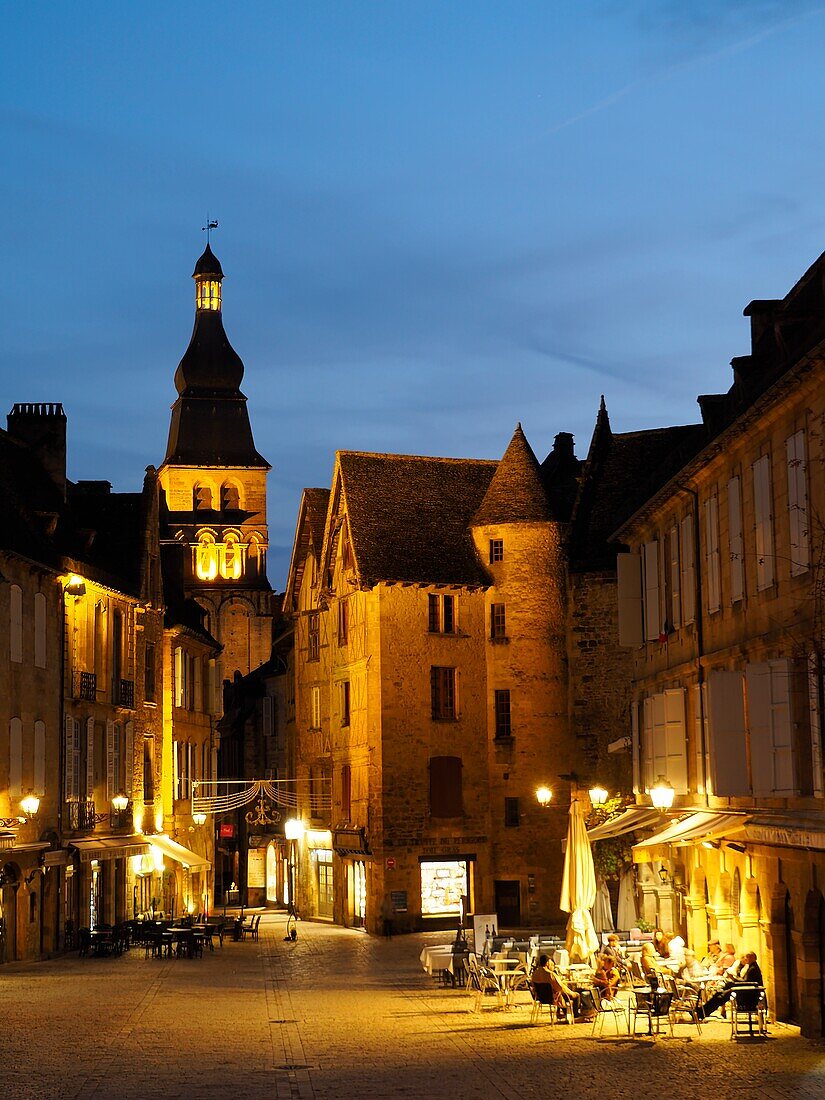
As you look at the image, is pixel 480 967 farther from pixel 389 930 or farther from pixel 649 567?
pixel 389 930

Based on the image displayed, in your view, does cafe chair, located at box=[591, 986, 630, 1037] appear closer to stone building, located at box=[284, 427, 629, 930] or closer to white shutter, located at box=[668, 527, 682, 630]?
white shutter, located at box=[668, 527, 682, 630]

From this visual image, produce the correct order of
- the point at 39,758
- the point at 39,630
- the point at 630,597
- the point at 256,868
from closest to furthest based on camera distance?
1. the point at 630,597
2. the point at 39,758
3. the point at 39,630
4. the point at 256,868

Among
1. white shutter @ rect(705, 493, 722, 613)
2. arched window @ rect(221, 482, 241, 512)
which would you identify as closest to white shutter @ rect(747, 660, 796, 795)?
white shutter @ rect(705, 493, 722, 613)

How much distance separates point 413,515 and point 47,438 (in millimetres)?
12335

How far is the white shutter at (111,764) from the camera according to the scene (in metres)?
43.2

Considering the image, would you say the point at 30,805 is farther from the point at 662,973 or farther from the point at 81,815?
the point at 662,973

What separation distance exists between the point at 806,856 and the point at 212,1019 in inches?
362

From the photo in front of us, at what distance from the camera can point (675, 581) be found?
91.7 ft

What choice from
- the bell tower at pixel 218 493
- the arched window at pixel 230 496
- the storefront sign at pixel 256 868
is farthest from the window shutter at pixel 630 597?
the arched window at pixel 230 496

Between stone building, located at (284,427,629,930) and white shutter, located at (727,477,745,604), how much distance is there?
22787mm

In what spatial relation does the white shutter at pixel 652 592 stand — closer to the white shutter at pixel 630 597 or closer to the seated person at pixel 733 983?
the white shutter at pixel 630 597

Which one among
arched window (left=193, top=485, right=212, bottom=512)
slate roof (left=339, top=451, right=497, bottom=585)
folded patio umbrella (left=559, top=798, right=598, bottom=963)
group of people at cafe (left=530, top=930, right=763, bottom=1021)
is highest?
arched window (left=193, top=485, right=212, bottom=512)

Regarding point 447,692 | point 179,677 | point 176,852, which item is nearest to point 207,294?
point 179,677

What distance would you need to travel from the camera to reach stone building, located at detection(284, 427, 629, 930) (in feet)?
159
